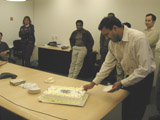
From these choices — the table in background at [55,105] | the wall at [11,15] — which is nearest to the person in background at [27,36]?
the wall at [11,15]

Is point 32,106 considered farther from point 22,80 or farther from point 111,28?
point 111,28

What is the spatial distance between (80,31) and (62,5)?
1.69 meters

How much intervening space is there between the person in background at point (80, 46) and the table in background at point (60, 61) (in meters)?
0.26

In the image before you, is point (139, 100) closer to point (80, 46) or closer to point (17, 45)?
point (80, 46)

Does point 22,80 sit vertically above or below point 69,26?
below

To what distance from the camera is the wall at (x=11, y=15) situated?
5.65 meters

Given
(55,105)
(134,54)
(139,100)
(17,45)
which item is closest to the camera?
(55,105)

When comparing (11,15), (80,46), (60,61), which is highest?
(11,15)

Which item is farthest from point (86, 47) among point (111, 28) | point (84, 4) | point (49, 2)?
point (111, 28)

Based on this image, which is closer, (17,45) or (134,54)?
(134,54)

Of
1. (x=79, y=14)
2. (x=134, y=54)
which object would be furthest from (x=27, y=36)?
(x=134, y=54)

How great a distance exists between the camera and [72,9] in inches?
219

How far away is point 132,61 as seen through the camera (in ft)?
5.49

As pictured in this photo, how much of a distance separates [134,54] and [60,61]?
3.83 metres
